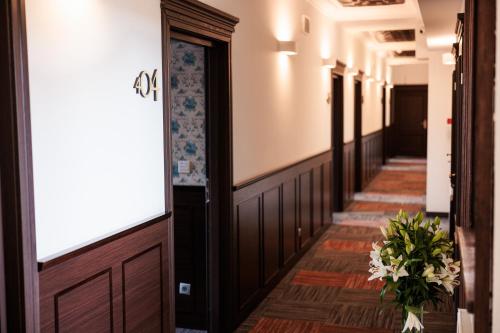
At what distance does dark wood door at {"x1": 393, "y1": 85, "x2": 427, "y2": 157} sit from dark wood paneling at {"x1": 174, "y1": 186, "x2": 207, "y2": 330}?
52.6ft

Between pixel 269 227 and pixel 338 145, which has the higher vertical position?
pixel 338 145

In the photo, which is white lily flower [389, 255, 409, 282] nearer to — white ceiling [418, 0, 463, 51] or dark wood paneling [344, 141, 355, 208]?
white ceiling [418, 0, 463, 51]

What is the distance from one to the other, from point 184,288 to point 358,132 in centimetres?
775

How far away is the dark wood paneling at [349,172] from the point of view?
10492 mm

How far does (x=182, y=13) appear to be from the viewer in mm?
3795

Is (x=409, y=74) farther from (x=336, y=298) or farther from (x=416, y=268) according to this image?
(x=416, y=268)

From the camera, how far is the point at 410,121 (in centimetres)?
2017

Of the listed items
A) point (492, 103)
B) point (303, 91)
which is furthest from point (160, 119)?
point (303, 91)

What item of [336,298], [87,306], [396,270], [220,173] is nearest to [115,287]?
[87,306]

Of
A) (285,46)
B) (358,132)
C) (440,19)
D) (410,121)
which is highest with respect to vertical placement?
(440,19)

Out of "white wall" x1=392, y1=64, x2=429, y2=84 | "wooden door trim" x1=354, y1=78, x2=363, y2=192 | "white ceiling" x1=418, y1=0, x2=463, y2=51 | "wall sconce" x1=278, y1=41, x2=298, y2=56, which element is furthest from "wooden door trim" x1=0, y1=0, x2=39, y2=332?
"white wall" x1=392, y1=64, x2=429, y2=84

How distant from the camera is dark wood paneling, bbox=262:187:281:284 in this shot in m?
5.75

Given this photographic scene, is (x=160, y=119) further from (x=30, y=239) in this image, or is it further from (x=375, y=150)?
(x=375, y=150)

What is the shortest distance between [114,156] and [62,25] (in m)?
0.70
